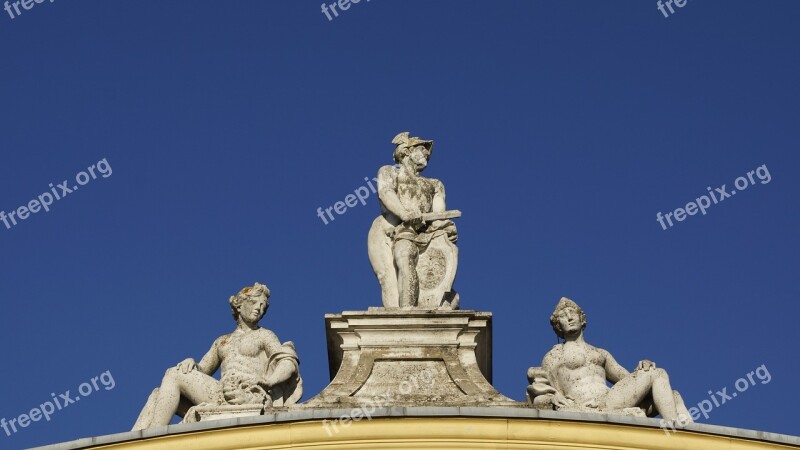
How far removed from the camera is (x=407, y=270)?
87.7ft

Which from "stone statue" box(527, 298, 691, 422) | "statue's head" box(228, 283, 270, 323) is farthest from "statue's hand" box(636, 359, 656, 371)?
"statue's head" box(228, 283, 270, 323)

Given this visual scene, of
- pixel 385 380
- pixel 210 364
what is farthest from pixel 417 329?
pixel 210 364

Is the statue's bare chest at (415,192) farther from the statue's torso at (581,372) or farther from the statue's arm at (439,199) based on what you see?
the statue's torso at (581,372)

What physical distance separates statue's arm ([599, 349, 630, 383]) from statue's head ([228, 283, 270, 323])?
4402 mm

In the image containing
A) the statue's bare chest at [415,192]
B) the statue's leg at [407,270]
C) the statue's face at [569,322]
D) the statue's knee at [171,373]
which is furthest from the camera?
the statue's bare chest at [415,192]

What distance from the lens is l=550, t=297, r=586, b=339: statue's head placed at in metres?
25.9

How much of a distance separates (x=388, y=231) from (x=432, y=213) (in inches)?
25.0

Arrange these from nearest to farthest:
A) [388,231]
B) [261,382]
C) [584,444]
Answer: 1. [584,444]
2. [261,382]
3. [388,231]

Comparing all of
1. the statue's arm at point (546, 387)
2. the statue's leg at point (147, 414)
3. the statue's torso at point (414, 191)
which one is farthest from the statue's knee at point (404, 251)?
the statue's leg at point (147, 414)

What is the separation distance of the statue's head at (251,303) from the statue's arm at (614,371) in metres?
4.40

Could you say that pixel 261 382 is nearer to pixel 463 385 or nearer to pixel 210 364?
pixel 210 364

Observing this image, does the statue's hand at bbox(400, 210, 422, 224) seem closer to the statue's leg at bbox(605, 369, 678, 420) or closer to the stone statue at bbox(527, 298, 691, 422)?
the stone statue at bbox(527, 298, 691, 422)

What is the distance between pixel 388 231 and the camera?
27.3 m

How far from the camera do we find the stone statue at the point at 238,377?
988 inches
